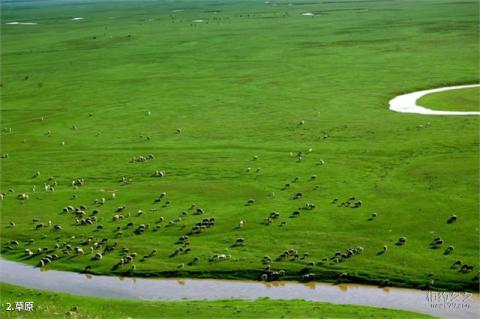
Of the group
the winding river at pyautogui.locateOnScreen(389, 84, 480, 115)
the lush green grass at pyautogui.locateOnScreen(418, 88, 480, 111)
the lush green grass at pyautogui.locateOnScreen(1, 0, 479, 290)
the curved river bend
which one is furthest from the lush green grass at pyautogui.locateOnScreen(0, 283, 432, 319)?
the lush green grass at pyautogui.locateOnScreen(418, 88, 480, 111)

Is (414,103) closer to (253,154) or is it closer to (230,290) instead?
(253,154)

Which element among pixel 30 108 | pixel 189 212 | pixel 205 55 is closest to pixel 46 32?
pixel 205 55

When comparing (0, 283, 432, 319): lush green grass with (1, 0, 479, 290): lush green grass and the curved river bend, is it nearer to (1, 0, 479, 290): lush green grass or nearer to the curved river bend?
the curved river bend

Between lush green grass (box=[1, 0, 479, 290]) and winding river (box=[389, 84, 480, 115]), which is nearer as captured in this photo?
lush green grass (box=[1, 0, 479, 290])

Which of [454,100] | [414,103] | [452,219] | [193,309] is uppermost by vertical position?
[193,309]

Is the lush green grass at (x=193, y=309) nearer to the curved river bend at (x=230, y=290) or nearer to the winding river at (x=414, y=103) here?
the curved river bend at (x=230, y=290)

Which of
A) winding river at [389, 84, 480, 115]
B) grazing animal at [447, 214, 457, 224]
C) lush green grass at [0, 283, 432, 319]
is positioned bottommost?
winding river at [389, 84, 480, 115]

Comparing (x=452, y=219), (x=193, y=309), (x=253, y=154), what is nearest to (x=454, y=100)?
(x=253, y=154)
